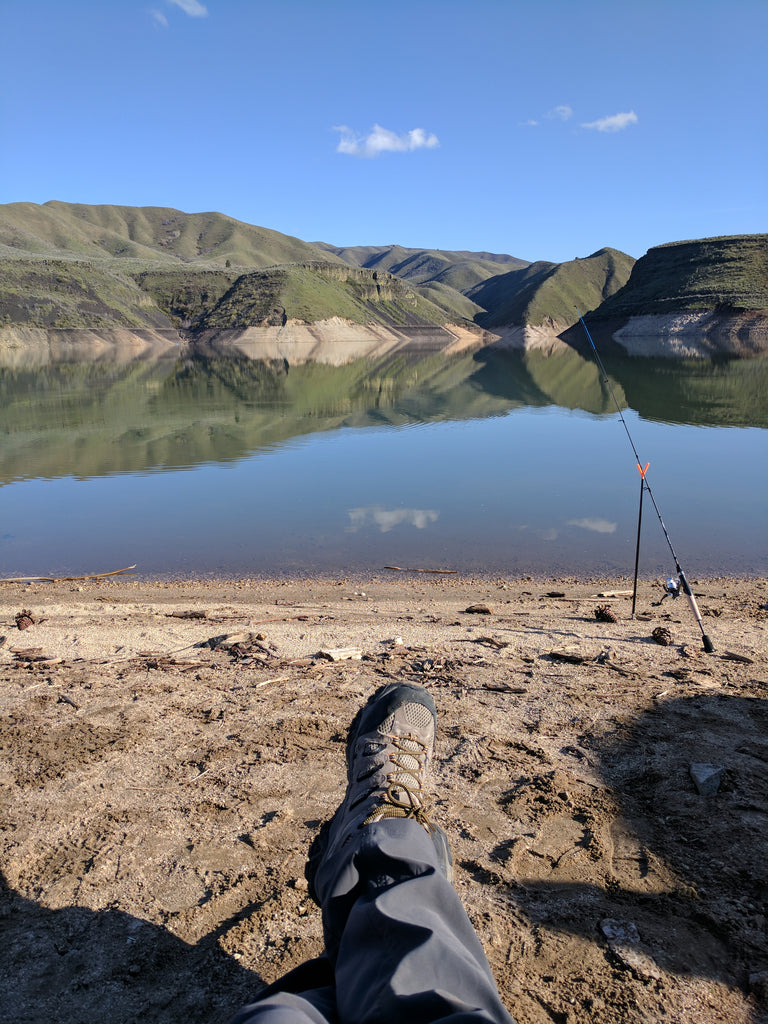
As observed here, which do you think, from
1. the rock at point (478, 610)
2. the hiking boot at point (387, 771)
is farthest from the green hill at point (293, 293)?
the hiking boot at point (387, 771)

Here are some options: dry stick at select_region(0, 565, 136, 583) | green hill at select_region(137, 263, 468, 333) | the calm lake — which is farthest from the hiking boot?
green hill at select_region(137, 263, 468, 333)

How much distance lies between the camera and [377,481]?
19.1 metres

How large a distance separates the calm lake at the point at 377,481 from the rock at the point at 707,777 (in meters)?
7.76

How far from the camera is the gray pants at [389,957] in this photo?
66.8 inches

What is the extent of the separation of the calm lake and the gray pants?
959 centimetres

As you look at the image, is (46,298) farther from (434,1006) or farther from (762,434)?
(434,1006)

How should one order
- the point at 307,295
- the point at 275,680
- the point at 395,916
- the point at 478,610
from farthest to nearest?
1. the point at 307,295
2. the point at 478,610
3. the point at 275,680
4. the point at 395,916

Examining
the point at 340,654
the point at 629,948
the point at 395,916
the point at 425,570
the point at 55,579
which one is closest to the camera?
the point at 395,916

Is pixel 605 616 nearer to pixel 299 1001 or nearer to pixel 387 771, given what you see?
pixel 387 771

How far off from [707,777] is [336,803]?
6.78ft

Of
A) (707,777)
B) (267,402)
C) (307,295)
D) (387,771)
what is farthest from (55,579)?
(307,295)

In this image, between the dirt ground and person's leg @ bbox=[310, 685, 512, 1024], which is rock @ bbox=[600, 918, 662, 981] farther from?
person's leg @ bbox=[310, 685, 512, 1024]

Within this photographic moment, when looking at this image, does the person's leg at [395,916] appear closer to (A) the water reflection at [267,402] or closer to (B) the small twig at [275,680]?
(B) the small twig at [275,680]

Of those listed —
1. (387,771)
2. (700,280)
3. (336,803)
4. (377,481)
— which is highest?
(700,280)
